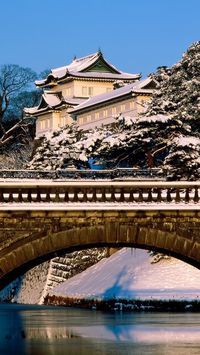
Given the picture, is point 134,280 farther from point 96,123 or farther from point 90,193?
point 96,123

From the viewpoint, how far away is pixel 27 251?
34594 mm

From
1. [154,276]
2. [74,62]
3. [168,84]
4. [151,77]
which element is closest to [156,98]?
[168,84]

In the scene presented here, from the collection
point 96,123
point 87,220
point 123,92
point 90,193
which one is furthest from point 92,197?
point 96,123

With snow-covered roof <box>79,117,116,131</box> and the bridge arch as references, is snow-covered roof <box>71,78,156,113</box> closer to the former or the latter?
snow-covered roof <box>79,117,116,131</box>

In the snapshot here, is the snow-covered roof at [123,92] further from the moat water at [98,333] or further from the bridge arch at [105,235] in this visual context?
the bridge arch at [105,235]

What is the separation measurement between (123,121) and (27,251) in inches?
1073

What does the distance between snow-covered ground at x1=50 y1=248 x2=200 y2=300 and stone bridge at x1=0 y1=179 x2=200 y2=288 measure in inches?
661

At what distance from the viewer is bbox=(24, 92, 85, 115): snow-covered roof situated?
106438 mm

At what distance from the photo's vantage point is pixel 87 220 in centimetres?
3494

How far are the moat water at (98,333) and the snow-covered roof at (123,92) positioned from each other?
119 ft

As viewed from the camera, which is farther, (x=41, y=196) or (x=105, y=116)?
(x=105, y=116)

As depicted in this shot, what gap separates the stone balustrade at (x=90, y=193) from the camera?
34.8m

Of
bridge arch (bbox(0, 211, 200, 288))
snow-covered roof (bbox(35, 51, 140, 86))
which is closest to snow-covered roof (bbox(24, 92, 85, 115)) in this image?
snow-covered roof (bbox(35, 51, 140, 86))

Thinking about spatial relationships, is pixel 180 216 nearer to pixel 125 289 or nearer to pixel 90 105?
pixel 125 289
